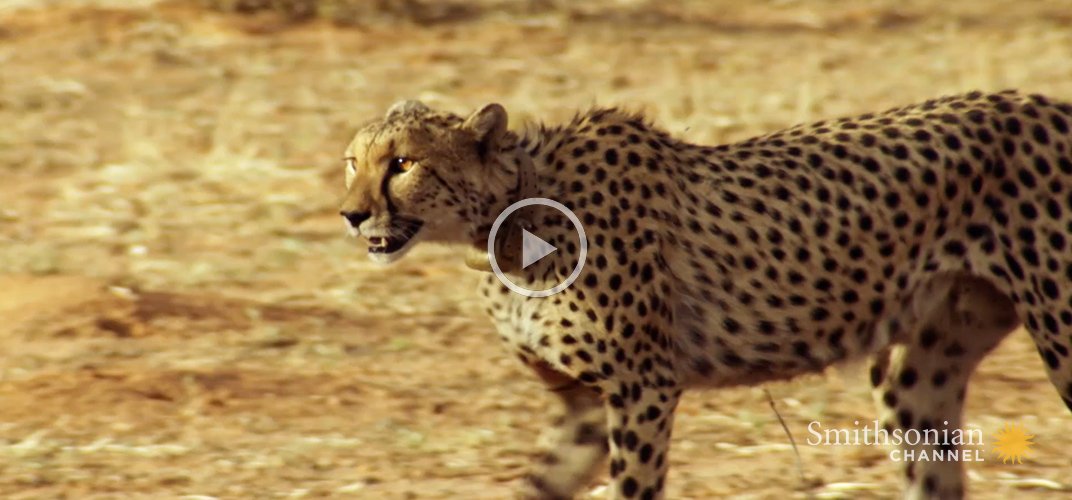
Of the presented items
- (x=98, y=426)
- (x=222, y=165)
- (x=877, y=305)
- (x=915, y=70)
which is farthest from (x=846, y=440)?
(x=915, y=70)

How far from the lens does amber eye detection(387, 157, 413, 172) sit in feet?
15.2

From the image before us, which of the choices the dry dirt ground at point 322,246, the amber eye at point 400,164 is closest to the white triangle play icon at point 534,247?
the amber eye at point 400,164

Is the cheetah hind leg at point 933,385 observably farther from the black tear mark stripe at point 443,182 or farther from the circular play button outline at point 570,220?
the black tear mark stripe at point 443,182

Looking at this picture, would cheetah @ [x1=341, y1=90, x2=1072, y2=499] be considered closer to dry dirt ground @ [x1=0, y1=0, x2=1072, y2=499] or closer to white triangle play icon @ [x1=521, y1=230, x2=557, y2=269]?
white triangle play icon @ [x1=521, y1=230, x2=557, y2=269]

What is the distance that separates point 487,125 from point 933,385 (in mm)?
1560

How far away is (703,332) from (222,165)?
5.38 meters

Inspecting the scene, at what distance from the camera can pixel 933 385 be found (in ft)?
17.5

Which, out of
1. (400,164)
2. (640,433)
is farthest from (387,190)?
(640,433)

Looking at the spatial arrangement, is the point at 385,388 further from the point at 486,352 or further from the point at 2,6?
the point at 2,6

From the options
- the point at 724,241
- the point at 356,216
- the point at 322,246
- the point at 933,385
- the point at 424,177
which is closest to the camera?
the point at 356,216

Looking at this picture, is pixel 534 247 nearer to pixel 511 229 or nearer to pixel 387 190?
pixel 511 229

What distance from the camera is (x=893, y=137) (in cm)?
508

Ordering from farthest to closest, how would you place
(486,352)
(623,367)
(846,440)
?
1. (486,352)
2. (846,440)
3. (623,367)

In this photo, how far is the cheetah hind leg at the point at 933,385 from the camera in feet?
17.1
